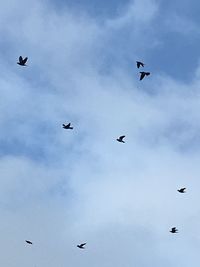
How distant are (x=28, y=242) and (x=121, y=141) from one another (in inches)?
561

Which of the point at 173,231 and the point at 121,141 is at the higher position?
the point at 121,141

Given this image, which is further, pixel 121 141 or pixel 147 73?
pixel 121 141

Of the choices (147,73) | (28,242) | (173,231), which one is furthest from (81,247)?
(147,73)

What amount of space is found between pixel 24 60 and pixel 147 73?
11.8 meters

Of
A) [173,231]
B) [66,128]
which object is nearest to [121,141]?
[66,128]

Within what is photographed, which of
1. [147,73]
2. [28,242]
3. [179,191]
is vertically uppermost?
[147,73]

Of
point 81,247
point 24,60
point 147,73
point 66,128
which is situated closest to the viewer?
point 24,60

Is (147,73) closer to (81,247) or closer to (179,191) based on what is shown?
(179,191)

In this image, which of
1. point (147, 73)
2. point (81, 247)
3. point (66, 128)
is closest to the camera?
point (147, 73)

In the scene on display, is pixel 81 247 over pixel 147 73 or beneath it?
beneath

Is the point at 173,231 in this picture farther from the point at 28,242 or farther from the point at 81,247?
the point at 28,242

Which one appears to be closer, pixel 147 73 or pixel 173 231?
pixel 147 73

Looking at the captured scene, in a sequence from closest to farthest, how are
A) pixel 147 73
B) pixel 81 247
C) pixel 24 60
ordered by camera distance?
1. pixel 24 60
2. pixel 147 73
3. pixel 81 247

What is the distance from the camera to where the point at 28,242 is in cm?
6519
